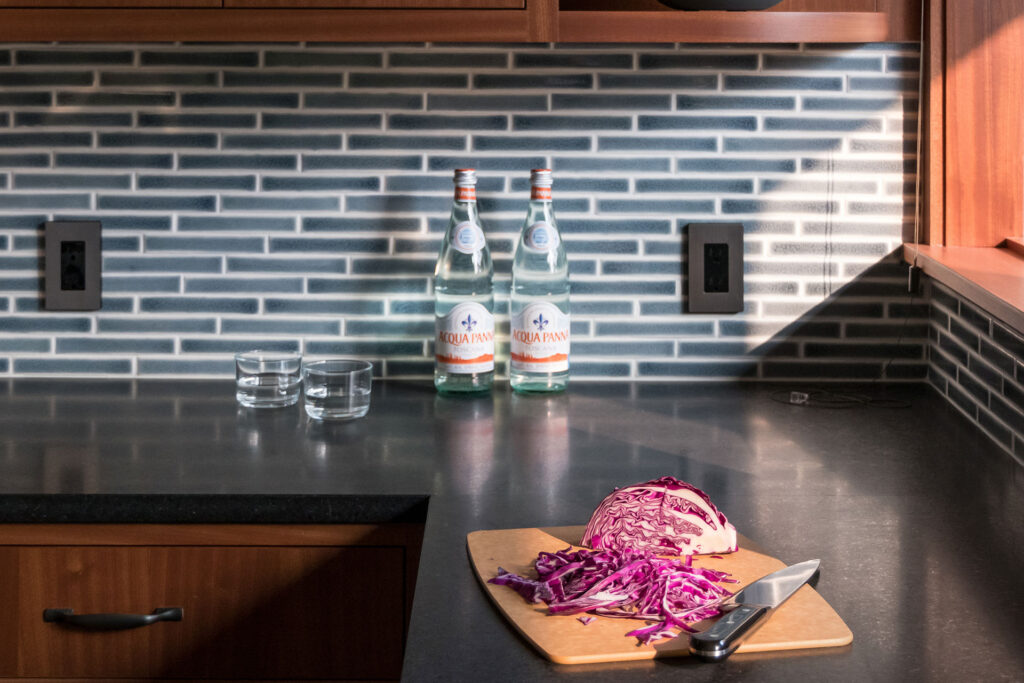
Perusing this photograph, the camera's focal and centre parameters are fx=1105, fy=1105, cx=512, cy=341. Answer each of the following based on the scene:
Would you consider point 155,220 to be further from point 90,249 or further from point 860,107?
point 860,107

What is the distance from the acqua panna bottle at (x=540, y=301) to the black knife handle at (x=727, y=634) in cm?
90

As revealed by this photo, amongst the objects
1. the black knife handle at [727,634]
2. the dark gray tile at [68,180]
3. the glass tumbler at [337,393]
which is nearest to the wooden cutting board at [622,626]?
the black knife handle at [727,634]

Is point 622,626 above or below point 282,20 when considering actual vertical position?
below

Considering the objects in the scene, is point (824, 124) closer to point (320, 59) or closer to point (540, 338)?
point (540, 338)

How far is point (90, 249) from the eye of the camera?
1.92m

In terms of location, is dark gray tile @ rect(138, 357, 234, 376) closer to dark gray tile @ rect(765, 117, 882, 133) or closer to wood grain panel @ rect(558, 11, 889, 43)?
wood grain panel @ rect(558, 11, 889, 43)

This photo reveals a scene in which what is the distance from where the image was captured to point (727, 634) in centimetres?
87

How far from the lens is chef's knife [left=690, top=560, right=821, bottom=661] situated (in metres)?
0.87

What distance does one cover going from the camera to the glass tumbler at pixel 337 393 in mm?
1634

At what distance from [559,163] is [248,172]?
54cm

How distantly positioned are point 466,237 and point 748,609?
3.39 feet

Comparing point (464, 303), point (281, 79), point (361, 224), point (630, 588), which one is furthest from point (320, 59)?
point (630, 588)

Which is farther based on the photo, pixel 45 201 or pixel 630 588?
pixel 45 201

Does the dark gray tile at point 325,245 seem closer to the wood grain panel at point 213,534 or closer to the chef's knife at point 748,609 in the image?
the wood grain panel at point 213,534
